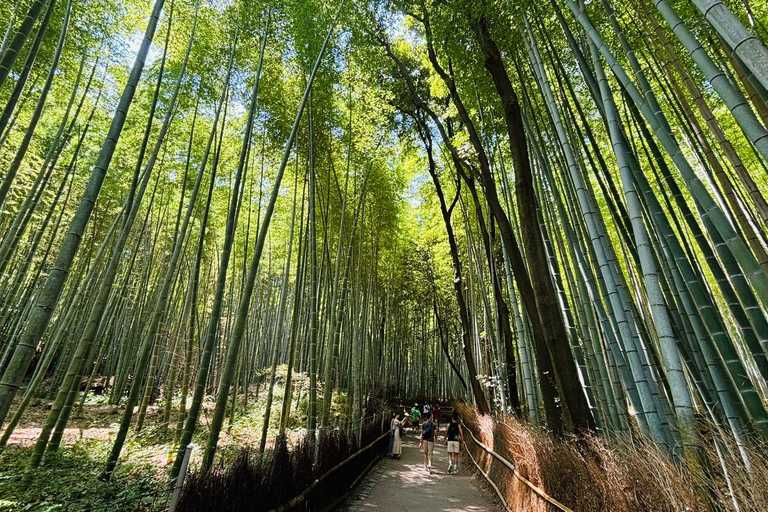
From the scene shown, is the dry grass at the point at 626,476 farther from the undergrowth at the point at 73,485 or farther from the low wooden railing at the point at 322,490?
the undergrowth at the point at 73,485

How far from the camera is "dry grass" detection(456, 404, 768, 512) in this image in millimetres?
1188

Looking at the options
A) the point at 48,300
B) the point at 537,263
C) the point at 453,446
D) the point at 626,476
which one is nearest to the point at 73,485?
the point at 48,300

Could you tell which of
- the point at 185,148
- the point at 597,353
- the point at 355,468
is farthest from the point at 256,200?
the point at 597,353

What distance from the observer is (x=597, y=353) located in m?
2.60

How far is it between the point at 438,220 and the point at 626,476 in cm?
760

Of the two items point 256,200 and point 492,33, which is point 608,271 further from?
point 256,200

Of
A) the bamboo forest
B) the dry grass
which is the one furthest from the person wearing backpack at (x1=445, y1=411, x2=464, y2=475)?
the dry grass

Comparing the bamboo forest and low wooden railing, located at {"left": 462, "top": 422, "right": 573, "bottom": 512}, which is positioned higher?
the bamboo forest

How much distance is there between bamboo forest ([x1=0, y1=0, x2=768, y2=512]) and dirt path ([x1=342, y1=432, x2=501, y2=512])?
62mm

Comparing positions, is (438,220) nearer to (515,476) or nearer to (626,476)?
(515,476)

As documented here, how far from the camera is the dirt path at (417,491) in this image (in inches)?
157

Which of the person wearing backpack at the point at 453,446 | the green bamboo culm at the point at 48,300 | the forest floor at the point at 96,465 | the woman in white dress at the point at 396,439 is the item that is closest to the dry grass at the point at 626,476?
the forest floor at the point at 96,465

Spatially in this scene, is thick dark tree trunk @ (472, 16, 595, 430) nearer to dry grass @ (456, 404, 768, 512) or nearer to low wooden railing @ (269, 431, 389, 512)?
dry grass @ (456, 404, 768, 512)

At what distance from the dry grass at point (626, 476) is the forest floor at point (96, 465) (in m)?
2.20
